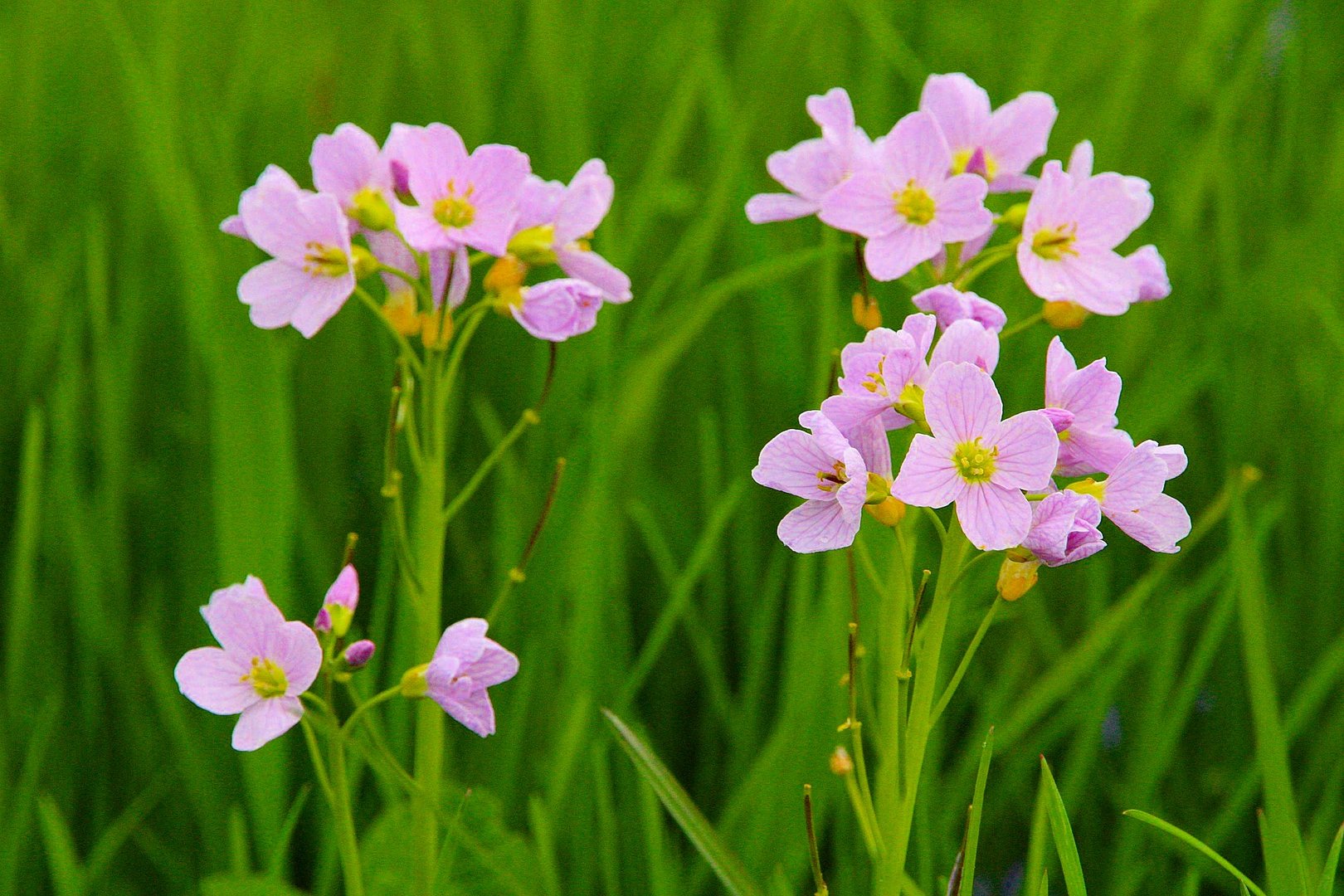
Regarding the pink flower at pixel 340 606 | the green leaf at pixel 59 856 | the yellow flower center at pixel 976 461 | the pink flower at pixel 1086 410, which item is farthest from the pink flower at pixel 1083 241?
the green leaf at pixel 59 856

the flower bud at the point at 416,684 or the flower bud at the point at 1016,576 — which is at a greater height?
the flower bud at the point at 1016,576

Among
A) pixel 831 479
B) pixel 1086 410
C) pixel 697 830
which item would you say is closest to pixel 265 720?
pixel 697 830

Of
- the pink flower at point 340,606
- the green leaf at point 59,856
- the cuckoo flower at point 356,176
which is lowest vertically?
the green leaf at point 59,856

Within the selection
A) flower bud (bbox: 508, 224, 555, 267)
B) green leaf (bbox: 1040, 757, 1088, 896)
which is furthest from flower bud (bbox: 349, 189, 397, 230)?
green leaf (bbox: 1040, 757, 1088, 896)

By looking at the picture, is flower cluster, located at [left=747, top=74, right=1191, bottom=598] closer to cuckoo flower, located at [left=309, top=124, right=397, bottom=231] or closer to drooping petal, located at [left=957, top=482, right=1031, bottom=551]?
drooping petal, located at [left=957, top=482, right=1031, bottom=551]

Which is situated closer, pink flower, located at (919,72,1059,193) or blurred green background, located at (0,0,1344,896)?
pink flower, located at (919,72,1059,193)

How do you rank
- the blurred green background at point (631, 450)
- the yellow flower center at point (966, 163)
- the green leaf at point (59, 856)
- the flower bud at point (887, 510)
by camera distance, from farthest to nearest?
the blurred green background at point (631, 450), the yellow flower center at point (966, 163), the green leaf at point (59, 856), the flower bud at point (887, 510)

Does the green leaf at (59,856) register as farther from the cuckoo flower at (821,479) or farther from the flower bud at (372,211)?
the cuckoo flower at (821,479)

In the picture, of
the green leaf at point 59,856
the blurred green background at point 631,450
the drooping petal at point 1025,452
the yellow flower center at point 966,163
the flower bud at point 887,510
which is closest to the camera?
the drooping petal at point 1025,452

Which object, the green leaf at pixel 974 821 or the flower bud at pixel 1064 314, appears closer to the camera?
the green leaf at pixel 974 821

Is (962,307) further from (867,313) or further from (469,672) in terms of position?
(469,672)
